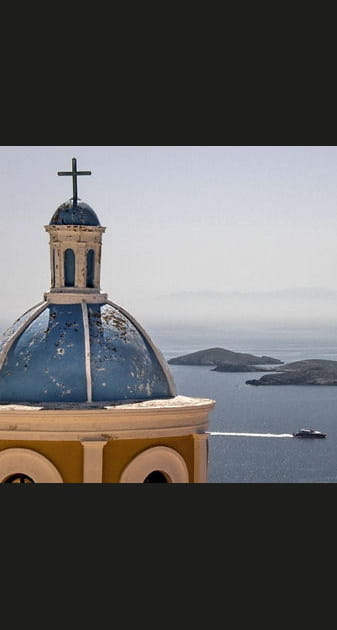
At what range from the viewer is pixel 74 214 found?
28.8m

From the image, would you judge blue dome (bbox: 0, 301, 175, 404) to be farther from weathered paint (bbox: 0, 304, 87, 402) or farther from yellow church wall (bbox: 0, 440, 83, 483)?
yellow church wall (bbox: 0, 440, 83, 483)

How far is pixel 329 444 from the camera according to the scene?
5306cm

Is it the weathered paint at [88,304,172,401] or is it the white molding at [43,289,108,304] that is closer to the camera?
the weathered paint at [88,304,172,401]

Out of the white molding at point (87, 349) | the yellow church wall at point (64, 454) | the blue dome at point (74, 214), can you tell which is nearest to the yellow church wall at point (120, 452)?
the yellow church wall at point (64, 454)

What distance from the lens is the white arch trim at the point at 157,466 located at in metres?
26.9

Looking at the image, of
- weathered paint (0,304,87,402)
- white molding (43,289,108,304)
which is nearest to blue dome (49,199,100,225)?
white molding (43,289,108,304)

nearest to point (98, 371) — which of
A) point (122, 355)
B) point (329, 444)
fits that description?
point (122, 355)

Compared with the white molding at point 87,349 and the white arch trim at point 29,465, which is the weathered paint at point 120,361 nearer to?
the white molding at point 87,349

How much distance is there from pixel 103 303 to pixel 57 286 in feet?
2.83

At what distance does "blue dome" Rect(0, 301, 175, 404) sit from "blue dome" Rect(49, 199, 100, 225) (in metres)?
1.46

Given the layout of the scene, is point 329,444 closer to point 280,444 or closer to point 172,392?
point 280,444

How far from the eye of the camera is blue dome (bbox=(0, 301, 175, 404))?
2717 cm

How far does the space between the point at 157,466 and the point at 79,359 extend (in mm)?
2191

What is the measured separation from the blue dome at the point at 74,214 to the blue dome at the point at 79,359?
4.80ft
